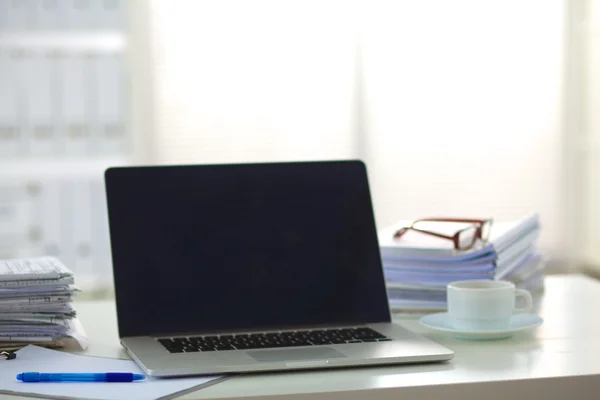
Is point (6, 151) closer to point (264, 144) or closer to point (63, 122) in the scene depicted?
point (63, 122)

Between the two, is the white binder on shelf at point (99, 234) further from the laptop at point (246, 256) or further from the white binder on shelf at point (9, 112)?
the laptop at point (246, 256)

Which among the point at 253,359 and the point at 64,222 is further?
the point at 64,222

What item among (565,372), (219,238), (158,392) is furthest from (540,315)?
(158,392)

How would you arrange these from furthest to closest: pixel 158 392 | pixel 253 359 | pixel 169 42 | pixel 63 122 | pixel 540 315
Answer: pixel 169 42
pixel 63 122
pixel 540 315
pixel 253 359
pixel 158 392

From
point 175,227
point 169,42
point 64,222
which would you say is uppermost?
point 169,42

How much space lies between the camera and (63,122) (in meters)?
2.94

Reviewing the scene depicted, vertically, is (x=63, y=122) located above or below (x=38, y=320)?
above

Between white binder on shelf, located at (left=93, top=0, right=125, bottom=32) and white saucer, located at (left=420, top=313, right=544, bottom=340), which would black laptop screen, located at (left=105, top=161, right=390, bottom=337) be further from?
white binder on shelf, located at (left=93, top=0, right=125, bottom=32)

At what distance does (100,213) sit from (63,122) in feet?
1.06

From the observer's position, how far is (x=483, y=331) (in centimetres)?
119

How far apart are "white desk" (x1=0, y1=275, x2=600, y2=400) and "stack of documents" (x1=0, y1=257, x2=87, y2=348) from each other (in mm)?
52

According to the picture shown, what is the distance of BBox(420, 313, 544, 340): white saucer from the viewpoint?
119 cm

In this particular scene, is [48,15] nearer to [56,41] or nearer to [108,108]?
[56,41]

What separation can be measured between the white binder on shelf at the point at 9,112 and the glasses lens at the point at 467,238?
71.9 inches
